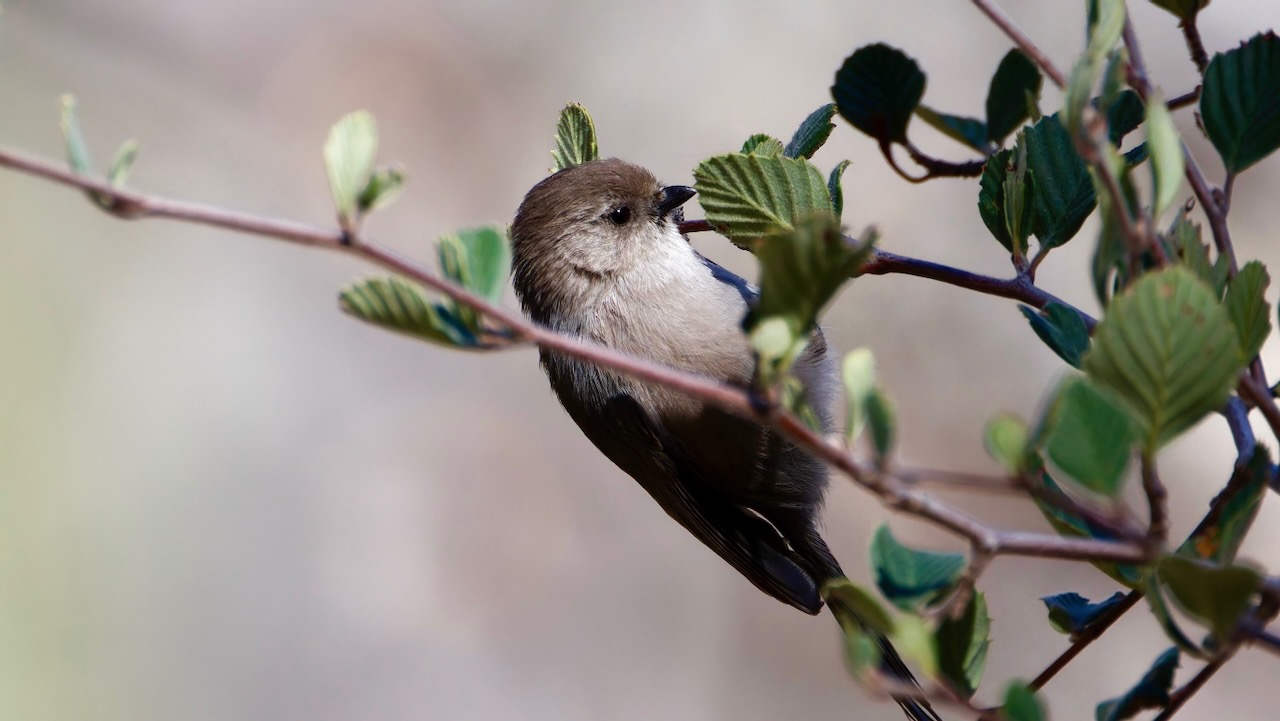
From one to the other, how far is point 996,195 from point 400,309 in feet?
2.44

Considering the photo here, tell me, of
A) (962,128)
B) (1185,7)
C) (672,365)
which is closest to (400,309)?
(1185,7)

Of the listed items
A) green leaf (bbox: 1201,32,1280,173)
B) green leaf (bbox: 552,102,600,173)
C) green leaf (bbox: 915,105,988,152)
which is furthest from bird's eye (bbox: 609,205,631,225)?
green leaf (bbox: 1201,32,1280,173)

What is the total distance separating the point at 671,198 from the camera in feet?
8.22

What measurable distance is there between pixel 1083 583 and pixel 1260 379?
383cm

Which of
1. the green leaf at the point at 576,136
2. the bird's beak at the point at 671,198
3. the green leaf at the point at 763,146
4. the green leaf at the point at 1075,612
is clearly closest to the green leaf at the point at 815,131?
the green leaf at the point at 763,146

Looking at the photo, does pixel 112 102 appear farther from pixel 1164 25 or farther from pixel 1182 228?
pixel 1182 228

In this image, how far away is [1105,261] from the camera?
0.82m

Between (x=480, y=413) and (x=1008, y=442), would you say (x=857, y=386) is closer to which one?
(x=1008, y=442)

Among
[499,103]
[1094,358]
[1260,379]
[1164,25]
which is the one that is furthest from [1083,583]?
[1094,358]

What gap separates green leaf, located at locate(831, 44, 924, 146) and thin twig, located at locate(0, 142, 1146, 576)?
0.85 metres

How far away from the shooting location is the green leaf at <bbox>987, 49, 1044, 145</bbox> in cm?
152

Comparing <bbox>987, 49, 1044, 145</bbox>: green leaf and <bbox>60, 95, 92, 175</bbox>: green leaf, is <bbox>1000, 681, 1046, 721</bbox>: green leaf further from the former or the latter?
<bbox>987, 49, 1044, 145</bbox>: green leaf

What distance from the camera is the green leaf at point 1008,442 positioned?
2.49ft

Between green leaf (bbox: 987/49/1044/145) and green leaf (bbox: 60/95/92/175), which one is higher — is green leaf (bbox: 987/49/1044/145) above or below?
below
